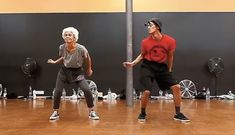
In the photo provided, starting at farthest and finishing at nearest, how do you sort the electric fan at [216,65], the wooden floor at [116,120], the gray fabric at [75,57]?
the electric fan at [216,65] < the gray fabric at [75,57] < the wooden floor at [116,120]

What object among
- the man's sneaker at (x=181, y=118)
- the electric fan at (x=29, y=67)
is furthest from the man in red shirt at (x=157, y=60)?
the electric fan at (x=29, y=67)

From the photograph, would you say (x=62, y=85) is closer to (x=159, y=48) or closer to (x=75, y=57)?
(x=75, y=57)

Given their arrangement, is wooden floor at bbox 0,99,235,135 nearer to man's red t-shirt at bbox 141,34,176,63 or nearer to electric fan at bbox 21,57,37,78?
man's red t-shirt at bbox 141,34,176,63

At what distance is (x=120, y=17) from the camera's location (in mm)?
9328

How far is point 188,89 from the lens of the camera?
361 inches

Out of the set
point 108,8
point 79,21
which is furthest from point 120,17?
point 79,21

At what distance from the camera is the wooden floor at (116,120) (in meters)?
4.85

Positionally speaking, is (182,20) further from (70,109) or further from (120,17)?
(70,109)

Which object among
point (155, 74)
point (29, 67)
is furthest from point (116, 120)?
point (29, 67)

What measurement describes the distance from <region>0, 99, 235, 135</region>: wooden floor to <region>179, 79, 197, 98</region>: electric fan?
991mm

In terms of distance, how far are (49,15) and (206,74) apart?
4.36 metres

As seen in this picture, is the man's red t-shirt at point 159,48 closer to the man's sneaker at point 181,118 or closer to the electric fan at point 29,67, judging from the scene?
the man's sneaker at point 181,118

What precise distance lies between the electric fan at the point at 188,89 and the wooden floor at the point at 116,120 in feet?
3.25

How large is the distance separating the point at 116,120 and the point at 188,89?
3.88 meters
